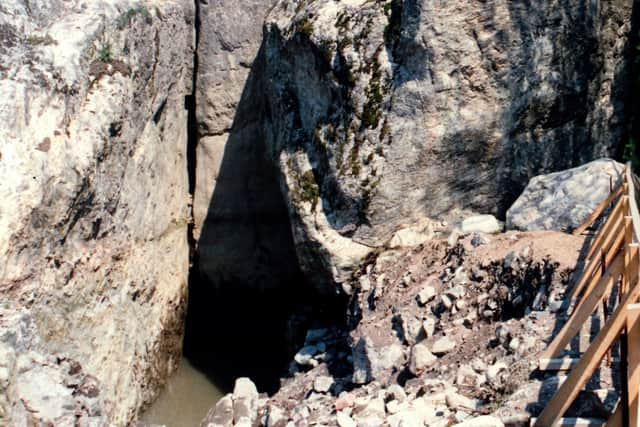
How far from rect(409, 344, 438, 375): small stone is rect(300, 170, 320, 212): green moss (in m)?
2.10

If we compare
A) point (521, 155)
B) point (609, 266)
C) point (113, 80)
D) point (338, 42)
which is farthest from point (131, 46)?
point (609, 266)

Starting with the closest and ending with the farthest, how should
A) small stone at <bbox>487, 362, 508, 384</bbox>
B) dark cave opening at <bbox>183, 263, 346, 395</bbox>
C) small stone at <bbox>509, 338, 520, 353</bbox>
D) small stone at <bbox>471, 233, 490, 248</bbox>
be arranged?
small stone at <bbox>487, 362, 508, 384</bbox>, small stone at <bbox>509, 338, 520, 353</bbox>, small stone at <bbox>471, 233, 490, 248</bbox>, dark cave opening at <bbox>183, 263, 346, 395</bbox>

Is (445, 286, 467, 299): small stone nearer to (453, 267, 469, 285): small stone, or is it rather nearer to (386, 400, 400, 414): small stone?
(453, 267, 469, 285): small stone

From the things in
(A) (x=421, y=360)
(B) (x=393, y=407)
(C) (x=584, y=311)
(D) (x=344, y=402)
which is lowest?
(D) (x=344, y=402)

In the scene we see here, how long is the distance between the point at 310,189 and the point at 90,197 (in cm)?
213

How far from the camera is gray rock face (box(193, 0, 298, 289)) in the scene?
9664 millimetres

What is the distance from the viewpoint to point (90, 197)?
6.97m

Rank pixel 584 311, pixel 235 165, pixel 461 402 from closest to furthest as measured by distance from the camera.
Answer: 1. pixel 584 311
2. pixel 461 402
3. pixel 235 165

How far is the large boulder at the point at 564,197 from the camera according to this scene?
6.92 m

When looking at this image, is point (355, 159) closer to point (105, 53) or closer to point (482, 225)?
point (482, 225)

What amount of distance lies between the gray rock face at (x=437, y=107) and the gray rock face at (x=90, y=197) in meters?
1.47

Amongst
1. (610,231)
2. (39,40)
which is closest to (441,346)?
(610,231)

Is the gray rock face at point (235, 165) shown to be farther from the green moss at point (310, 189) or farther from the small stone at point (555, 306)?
the small stone at point (555, 306)

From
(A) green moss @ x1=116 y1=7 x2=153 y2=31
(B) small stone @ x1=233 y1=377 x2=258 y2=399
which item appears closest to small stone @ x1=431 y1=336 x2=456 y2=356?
(B) small stone @ x1=233 y1=377 x2=258 y2=399
